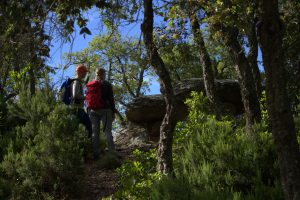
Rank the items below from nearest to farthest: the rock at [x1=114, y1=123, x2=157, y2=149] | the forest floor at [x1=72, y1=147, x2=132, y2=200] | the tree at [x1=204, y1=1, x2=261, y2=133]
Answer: the tree at [x1=204, y1=1, x2=261, y2=133]
the forest floor at [x1=72, y1=147, x2=132, y2=200]
the rock at [x1=114, y1=123, x2=157, y2=149]

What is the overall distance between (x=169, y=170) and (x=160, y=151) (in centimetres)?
29

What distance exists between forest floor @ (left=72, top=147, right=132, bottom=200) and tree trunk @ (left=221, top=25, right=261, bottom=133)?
8.46ft

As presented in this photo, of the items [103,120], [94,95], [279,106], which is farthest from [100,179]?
[279,106]

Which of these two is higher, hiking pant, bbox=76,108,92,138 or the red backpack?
the red backpack

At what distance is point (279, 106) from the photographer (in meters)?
3.92

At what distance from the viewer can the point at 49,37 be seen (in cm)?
551

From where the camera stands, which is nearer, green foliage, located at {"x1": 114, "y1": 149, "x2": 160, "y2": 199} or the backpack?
green foliage, located at {"x1": 114, "y1": 149, "x2": 160, "y2": 199}

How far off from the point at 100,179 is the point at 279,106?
5367mm

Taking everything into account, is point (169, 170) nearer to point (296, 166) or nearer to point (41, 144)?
point (41, 144)

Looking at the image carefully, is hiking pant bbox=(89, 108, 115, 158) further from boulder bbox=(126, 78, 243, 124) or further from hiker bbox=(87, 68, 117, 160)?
boulder bbox=(126, 78, 243, 124)

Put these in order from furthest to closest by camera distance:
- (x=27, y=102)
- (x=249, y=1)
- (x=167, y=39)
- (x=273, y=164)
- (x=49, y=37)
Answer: (x=27, y=102)
(x=167, y=39)
(x=249, y=1)
(x=273, y=164)
(x=49, y=37)

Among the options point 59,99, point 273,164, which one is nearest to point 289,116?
point 273,164

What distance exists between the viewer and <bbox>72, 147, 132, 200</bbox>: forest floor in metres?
7.86

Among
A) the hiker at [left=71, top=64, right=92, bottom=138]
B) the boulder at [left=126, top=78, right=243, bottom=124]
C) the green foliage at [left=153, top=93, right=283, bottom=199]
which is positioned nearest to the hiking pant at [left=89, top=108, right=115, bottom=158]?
the hiker at [left=71, top=64, right=92, bottom=138]
